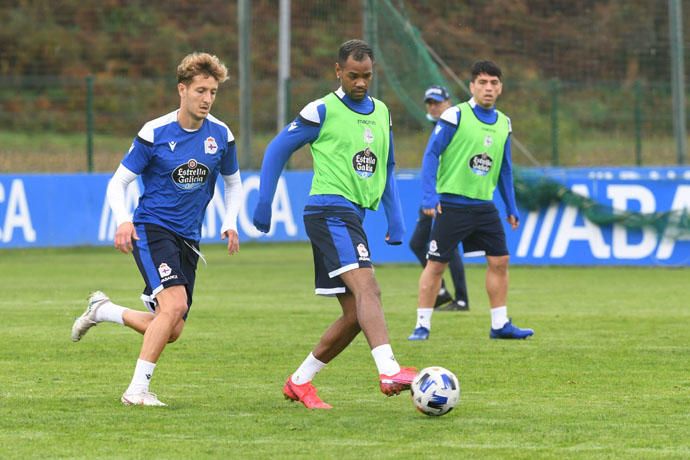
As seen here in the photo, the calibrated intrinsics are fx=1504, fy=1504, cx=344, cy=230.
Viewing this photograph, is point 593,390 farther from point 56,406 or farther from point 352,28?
point 352,28

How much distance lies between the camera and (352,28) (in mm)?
26641

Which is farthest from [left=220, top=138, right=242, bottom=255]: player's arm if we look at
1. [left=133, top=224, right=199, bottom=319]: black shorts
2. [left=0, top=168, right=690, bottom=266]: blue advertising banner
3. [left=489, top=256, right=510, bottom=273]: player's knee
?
[left=0, top=168, right=690, bottom=266]: blue advertising banner

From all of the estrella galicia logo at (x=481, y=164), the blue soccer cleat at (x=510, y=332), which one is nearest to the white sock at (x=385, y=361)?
the blue soccer cleat at (x=510, y=332)

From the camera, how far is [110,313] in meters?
9.07

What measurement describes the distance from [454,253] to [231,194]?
487 centimetres

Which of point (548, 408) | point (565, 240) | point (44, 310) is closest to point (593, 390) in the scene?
point (548, 408)

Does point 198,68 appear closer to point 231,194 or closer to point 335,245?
point 231,194

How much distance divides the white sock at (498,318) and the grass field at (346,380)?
339 millimetres

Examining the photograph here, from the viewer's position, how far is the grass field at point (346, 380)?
23.4ft

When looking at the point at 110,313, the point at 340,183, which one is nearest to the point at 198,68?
the point at 340,183

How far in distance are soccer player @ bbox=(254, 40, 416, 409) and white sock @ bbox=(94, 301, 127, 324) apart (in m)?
1.14

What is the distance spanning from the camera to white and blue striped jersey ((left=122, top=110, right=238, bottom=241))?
8.50m

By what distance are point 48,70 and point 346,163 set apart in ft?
117

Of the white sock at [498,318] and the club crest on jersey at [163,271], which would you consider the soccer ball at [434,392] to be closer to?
the club crest on jersey at [163,271]
